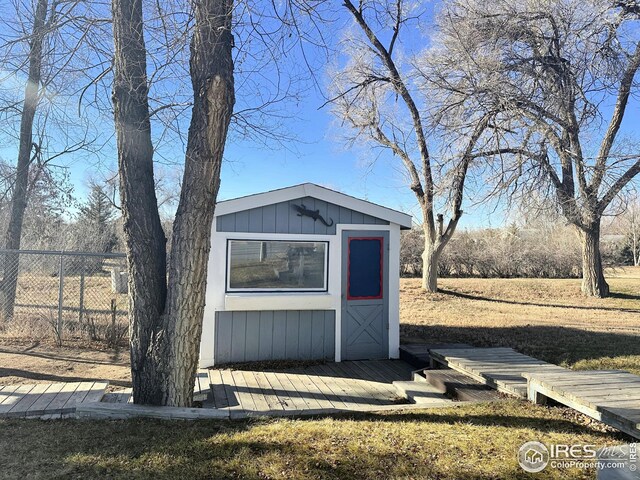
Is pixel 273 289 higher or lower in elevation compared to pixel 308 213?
lower

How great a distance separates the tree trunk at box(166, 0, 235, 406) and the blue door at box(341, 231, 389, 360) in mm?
3062

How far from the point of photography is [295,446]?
8.96ft

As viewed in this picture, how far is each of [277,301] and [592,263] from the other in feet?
39.6

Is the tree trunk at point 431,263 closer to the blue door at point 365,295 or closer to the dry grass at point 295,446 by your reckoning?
the blue door at point 365,295

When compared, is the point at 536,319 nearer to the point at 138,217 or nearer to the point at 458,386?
the point at 458,386

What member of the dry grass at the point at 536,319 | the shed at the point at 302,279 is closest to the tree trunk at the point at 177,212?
the shed at the point at 302,279

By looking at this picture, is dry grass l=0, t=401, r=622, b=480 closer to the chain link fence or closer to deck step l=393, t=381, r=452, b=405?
deck step l=393, t=381, r=452, b=405

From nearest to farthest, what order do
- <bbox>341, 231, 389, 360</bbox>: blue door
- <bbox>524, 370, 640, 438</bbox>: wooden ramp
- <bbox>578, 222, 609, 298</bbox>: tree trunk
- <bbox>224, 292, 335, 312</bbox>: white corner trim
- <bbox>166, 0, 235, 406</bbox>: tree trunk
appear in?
<bbox>524, 370, 640, 438</bbox>: wooden ramp < <bbox>166, 0, 235, 406</bbox>: tree trunk < <bbox>224, 292, 335, 312</bbox>: white corner trim < <bbox>341, 231, 389, 360</bbox>: blue door < <bbox>578, 222, 609, 298</bbox>: tree trunk

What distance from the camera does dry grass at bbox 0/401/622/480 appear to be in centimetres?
238

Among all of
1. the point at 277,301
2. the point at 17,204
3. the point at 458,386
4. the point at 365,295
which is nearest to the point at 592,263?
the point at 365,295

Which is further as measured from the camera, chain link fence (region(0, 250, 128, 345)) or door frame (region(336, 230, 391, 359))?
chain link fence (region(0, 250, 128, 345))

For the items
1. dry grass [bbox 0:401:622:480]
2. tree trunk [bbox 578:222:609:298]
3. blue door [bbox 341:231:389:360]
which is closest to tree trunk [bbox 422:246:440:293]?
tree trunk [bbox 578:222:609:298]

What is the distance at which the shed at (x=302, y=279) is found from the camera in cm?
575

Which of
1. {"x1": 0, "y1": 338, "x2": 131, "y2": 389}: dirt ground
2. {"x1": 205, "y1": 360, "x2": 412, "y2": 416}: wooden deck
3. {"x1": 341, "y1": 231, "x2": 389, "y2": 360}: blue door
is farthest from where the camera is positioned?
{"x1": 341, "y1": 231, "x2": 389, "y2": 360}: blue door
